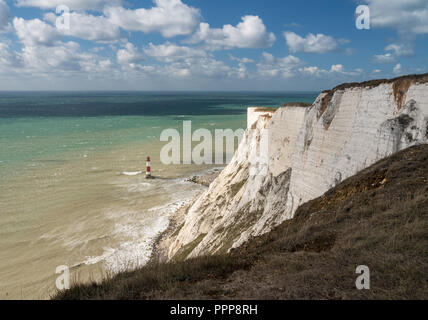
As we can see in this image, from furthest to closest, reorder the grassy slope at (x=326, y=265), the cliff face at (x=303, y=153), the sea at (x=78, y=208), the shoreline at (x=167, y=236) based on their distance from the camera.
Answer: the shoreline at (x=167, y=236)
the sea at (x=78, y=208)
the cliff face at (x=303, y=153)
the grassy slope at (x=326, y=265)

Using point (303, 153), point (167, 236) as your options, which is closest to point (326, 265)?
point (303, 153)

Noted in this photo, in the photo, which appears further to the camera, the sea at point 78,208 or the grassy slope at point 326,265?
the sea at point 78,208

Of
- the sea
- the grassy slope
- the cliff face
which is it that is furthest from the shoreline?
the grassy slope

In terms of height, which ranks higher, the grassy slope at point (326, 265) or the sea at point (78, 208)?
the grassy slope at point (326, 265)

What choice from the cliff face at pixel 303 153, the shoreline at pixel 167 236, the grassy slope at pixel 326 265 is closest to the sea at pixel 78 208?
the shoreline at pixel 167 236

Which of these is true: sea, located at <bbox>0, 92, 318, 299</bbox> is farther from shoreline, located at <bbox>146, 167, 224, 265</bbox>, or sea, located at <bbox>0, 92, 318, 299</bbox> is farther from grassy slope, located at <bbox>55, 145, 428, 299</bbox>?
grassy slope, located at <bbox>55, 145, 428, 299</bbox>

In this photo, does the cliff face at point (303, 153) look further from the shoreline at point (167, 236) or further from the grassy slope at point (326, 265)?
the grassy slope at point (326, 265)
